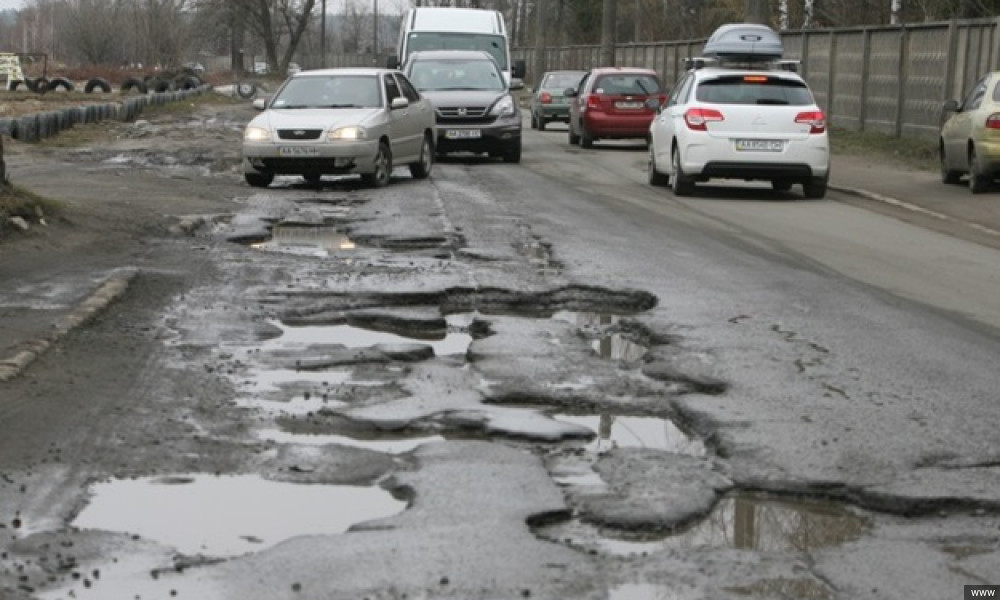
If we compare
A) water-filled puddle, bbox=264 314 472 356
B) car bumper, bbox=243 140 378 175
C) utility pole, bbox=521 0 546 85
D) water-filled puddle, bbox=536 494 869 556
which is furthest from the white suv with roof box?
utility pole, bbox=521 0 546 85

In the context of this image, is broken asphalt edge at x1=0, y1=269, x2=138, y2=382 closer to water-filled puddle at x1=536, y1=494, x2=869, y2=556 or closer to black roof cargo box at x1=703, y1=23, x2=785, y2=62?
water-filled puddle at x1=536, y1=494, x2=869, y2=556

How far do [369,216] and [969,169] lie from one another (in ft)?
28.7

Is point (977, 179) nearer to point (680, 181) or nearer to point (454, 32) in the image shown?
point (680, 181)

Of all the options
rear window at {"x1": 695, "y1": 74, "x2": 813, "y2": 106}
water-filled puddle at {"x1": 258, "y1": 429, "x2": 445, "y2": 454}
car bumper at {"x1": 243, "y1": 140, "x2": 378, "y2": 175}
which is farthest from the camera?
rear window at {"x1": 695, "y1": 74, "x2": 813, "y2": 106}

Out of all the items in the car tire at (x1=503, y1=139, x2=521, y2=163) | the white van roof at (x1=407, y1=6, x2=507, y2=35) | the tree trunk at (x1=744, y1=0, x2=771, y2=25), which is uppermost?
the tree trunk at (x1=744, y1=0, x2=771, y2=25)

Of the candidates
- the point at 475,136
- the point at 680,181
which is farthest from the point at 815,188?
the point at 475,136

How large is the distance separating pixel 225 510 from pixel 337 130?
47.5ft

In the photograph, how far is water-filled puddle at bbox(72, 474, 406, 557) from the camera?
18.0ft

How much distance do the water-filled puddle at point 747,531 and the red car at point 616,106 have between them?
26815mm

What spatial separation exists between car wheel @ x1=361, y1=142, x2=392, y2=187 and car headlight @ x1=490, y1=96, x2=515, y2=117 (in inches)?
213

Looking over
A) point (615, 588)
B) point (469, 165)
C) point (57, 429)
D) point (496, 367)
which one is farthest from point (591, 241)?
point (469, 165)

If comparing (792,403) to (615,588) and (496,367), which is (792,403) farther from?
(615,588)

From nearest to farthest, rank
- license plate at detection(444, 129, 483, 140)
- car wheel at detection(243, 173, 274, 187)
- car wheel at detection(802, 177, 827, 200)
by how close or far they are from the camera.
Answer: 1. car wheel at detection(802, 177, 827, 200)
2. car wheel at detection(243, 173, 274, 187)
3. license plate at detection(444, 129, 483, 140)

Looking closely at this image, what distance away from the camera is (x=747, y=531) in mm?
5598
